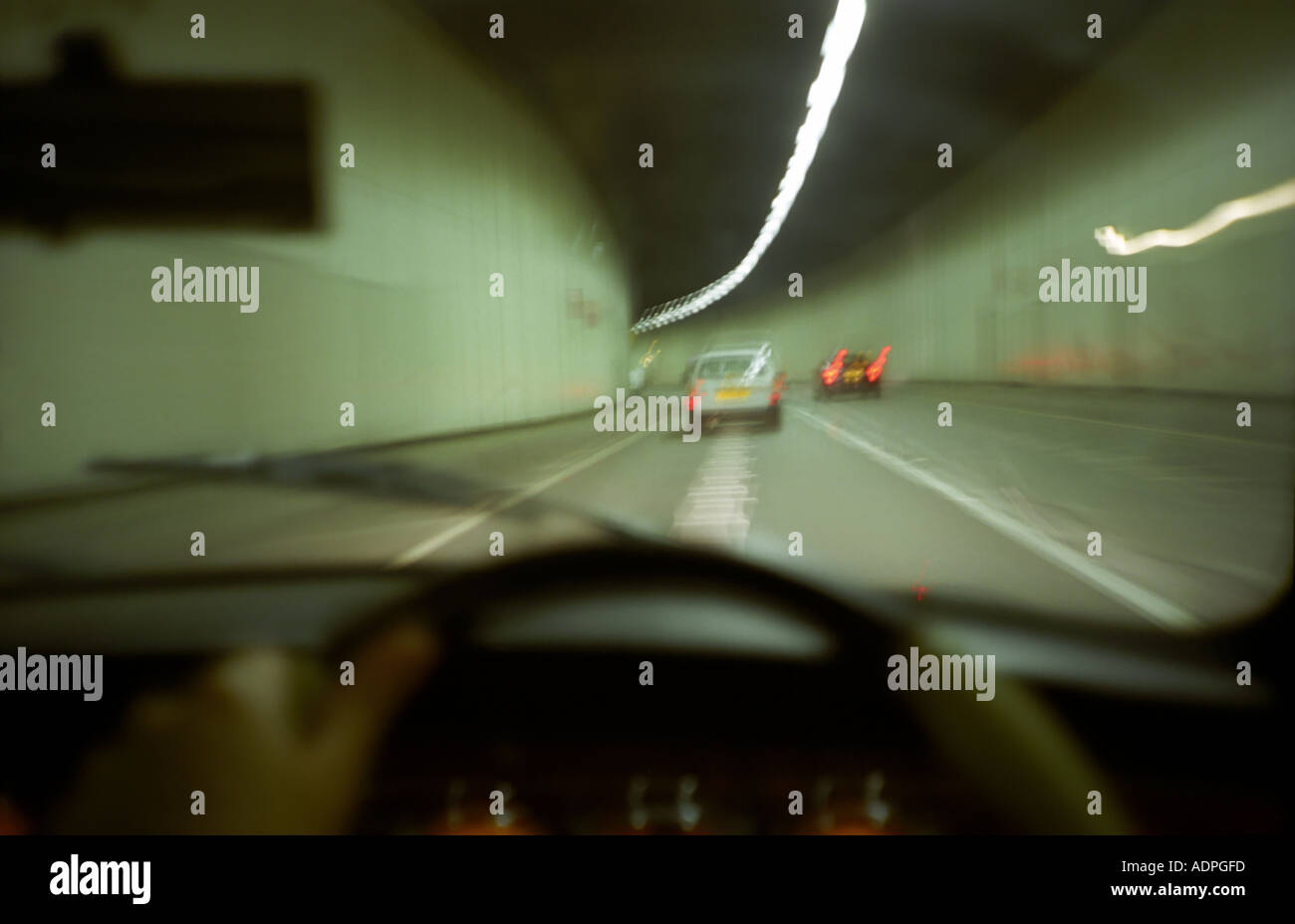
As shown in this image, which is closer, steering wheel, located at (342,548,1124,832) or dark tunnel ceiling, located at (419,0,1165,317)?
steering wheel, located at (342,548,1124,832)

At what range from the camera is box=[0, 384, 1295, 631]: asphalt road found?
16.7 ft

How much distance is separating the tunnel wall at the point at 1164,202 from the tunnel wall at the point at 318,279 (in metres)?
9.51

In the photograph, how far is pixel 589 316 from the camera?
3666 centimetres

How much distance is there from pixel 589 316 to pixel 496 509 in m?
34.4

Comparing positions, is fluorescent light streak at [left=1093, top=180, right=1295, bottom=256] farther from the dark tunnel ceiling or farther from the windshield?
the dark tunnel ceiling

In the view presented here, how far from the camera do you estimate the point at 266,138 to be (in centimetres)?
1216

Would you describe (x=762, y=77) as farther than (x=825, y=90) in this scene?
No

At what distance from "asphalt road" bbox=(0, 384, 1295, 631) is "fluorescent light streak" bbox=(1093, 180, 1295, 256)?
12.6 ft

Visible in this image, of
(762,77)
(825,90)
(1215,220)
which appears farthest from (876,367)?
(762,77)

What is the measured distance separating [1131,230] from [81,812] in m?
28.9

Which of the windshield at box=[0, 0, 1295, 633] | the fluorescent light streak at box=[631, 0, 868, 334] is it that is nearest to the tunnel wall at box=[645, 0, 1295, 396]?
the windshield at box=[0, 0, 1295, 633]

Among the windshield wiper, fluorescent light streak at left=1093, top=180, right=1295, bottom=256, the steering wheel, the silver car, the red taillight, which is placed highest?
fluorescent light streak at left=1093, top=180, right=1295, bottom=256

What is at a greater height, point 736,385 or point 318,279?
point 318,279

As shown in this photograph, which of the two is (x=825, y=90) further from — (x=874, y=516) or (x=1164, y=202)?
(x=874, y=516)
